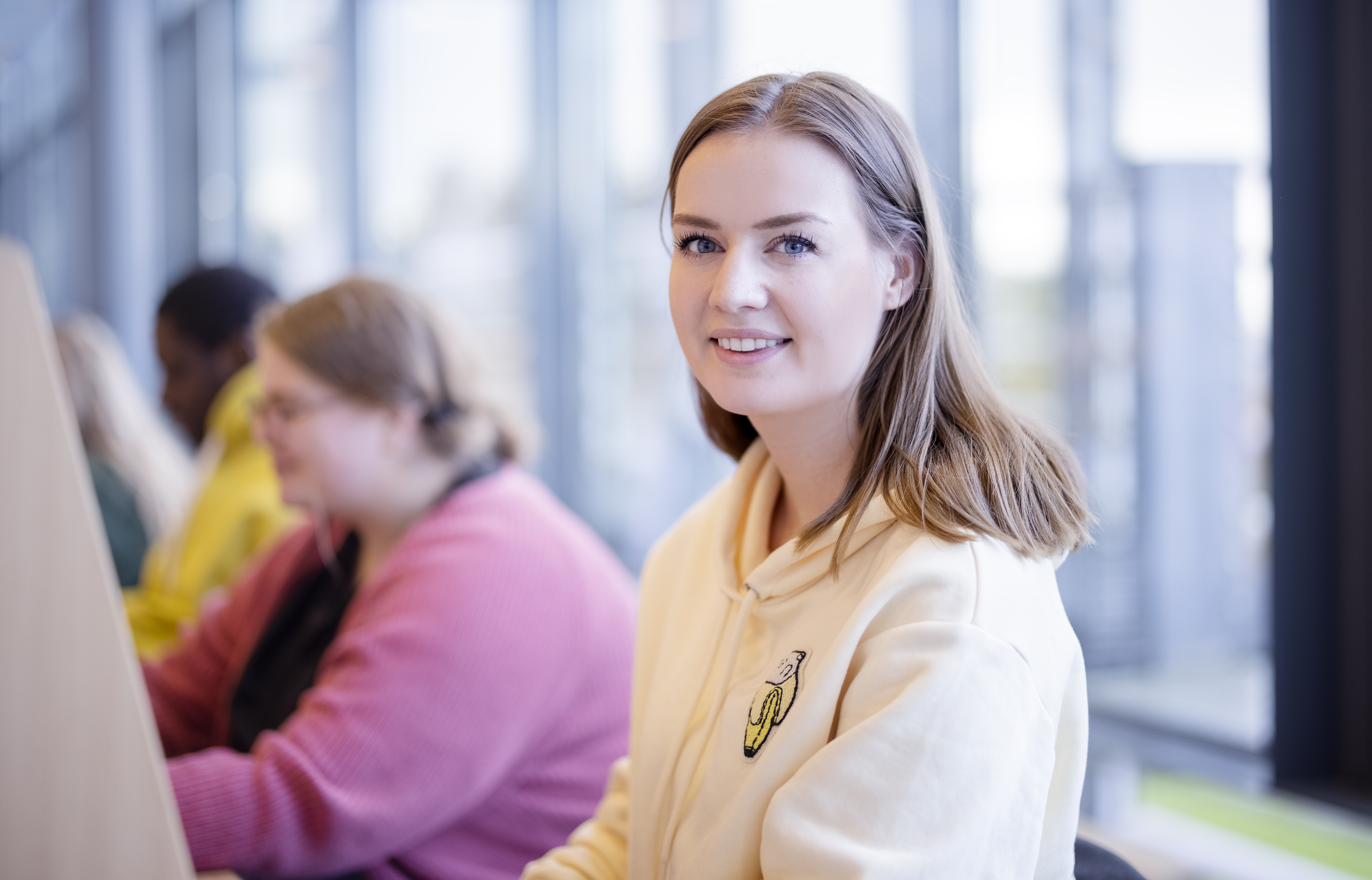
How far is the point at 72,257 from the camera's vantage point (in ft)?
22.7

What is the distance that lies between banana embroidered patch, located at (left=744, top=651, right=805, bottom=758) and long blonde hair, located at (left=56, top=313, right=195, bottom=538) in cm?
267

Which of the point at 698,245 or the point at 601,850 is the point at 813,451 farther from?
the point at 601,850

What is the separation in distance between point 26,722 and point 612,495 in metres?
2.79

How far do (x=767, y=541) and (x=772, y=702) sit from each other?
0.21m

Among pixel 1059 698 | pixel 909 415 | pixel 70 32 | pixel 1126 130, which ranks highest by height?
pixel 70 32

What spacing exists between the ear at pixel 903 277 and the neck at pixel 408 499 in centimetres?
91

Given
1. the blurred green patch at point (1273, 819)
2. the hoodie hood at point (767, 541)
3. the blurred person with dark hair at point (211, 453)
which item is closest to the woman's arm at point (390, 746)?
the hoodie hood at point (767, 541)

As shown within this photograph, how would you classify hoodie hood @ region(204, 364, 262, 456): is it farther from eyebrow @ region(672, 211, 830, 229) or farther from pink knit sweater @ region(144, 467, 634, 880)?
eyebrow @ region(672, 211, 830, 229)

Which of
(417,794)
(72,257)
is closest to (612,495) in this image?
(417,794)

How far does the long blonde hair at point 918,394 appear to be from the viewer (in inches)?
37.3

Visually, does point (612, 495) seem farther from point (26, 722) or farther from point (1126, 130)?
point (26, 722)

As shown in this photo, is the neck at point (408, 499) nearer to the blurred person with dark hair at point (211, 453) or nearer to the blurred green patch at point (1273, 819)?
the blurred person with dark hair at point (211, 453)

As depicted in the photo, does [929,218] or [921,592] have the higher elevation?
[929,218]

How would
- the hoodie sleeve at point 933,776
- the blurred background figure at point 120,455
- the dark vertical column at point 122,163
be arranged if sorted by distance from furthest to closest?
the dark vertical column at point 122,163
the blurred background figure at point 120,455
the hoodie sleeve at point 933,776
